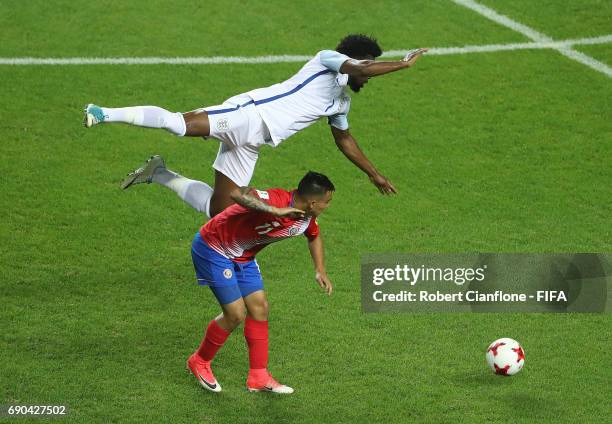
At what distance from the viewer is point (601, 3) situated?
19250 millimetres

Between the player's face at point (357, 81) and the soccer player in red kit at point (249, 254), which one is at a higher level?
the player's face at point (357, 81)

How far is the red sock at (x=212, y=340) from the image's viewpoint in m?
10.7

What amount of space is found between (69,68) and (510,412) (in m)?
9.35

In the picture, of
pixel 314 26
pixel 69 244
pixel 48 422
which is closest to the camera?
pixel 48 422

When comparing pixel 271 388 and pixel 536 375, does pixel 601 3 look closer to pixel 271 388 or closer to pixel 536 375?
pixel 536 375

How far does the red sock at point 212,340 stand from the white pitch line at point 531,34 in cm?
917

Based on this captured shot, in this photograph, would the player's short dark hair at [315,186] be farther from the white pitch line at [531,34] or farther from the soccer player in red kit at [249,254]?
the white pitch line at [531,34]

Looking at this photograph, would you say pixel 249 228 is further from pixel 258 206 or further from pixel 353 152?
pixel 353 152

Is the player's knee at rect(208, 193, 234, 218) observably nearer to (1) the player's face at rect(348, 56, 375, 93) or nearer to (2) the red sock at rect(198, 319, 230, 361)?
(2) the red sock at rect(198, 319, 230, 361)

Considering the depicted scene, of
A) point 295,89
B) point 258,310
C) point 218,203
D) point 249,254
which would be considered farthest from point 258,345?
point 295,89

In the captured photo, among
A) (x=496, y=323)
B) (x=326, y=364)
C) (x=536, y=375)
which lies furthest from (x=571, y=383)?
(x=326, y=364)

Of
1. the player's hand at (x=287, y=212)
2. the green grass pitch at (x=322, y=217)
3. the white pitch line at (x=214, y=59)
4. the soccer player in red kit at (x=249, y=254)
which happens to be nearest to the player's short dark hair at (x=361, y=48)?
the soccer player in red kit at (x=249, y=254)

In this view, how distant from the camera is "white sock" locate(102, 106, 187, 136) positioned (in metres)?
10.6

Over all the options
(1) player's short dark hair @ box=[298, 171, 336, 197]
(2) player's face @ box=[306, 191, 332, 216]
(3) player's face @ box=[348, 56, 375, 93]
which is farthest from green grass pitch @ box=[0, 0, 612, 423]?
(3) player's face @ box=[348, 56, 375, 93]
